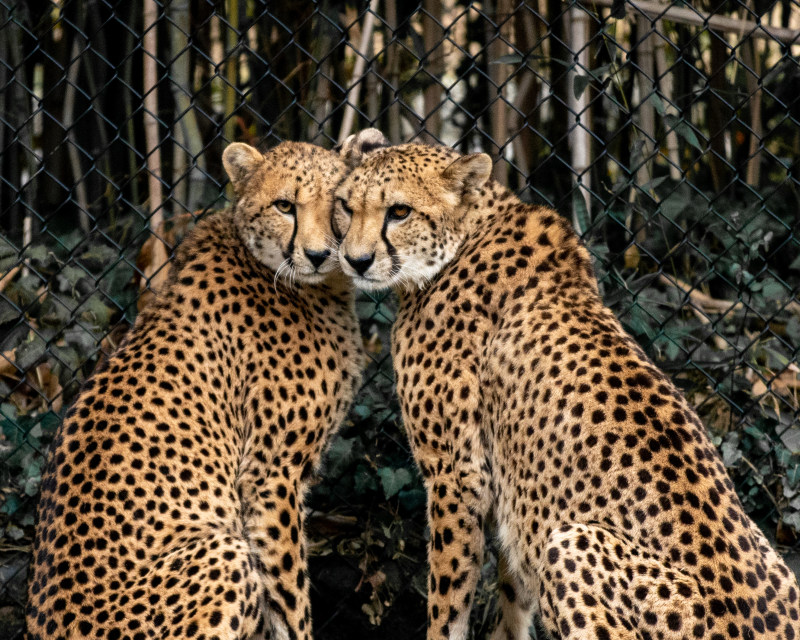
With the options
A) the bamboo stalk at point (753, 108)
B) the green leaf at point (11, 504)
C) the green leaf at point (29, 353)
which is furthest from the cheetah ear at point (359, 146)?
the bamboo stalk at point (753, 108)

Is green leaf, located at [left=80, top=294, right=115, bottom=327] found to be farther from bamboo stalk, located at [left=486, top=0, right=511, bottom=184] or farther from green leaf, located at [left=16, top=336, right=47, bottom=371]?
bamboo stalk, located at [left=486, top=0, right=511, bottom=184]

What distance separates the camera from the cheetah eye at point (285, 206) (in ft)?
12.9

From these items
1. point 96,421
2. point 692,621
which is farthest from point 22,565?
point 692,621

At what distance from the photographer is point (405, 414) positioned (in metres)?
3.74

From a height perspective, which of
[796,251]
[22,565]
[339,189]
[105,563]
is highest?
[339,189]

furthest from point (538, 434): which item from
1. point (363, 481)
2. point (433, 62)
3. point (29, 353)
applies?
point (433, 62)

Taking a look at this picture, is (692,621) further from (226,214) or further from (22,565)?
(22,565)

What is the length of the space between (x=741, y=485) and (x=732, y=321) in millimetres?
1145

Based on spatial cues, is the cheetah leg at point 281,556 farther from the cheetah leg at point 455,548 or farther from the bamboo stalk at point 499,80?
the bamboo stalk at point 499,80

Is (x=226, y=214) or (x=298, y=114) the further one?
(x=298, y=114)

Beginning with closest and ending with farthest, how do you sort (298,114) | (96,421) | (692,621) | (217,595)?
(692,621), (217,595), (96,421), (298,114)

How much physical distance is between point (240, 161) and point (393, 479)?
1.33 m

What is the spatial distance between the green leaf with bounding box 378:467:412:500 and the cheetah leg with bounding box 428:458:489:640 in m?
0.61

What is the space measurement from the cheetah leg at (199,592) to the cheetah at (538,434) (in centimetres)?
68
